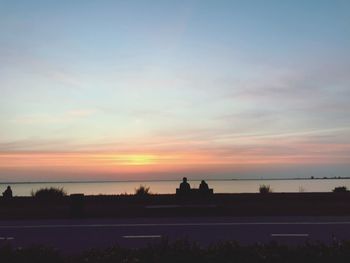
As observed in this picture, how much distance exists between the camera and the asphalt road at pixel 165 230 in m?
14.5

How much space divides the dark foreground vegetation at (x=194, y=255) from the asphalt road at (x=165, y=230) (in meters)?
3.55

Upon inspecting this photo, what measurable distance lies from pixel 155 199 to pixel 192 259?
62.6 feet

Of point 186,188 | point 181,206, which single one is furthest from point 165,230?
point 186,188

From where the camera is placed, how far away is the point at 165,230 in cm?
1683

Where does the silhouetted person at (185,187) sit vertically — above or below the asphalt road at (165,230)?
above

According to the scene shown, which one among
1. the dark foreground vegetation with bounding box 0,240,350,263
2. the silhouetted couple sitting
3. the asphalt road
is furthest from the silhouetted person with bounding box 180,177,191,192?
the dark foreground vegetation with bounding box 0,240,350,263

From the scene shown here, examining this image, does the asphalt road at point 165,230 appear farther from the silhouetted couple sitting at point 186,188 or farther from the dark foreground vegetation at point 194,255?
the silhouetted couple sitting at point 186,188

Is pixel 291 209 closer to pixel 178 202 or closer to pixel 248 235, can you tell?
pixel 178 202

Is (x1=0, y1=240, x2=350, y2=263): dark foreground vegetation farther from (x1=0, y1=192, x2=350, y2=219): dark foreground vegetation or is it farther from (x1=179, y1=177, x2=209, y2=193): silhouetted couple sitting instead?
(x1=179, y1=177, x2=209, y2=193): silhouetted couple sitting

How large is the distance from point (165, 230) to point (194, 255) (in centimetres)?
763

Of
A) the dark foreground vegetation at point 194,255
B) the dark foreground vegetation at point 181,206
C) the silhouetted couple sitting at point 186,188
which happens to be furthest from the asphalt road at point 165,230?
the silhouetted couple sitting at point 186,188

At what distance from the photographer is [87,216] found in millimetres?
21625

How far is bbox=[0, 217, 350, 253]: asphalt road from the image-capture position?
1450 centimetres

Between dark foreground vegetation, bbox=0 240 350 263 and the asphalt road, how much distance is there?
140 inches
